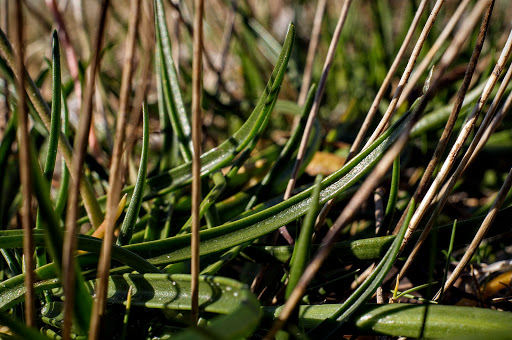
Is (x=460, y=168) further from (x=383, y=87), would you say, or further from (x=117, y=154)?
(x=117, y=154)

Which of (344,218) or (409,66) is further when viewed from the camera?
(409,66)

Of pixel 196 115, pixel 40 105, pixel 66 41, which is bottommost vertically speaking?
pixel 196 115

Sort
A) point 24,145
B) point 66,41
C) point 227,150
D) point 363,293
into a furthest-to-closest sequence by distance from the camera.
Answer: point 66,41, point 227,150, point 363,293, point 24,145

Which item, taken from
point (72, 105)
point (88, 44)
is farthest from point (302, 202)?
point (72, 105)

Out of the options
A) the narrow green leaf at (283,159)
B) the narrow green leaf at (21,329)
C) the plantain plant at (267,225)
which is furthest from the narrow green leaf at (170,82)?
the narrow green leaf at (21,329)

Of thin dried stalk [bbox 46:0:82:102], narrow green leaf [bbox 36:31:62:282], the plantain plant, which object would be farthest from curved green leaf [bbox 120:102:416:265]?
thin dried stalk [bbox 46:0:82:102]

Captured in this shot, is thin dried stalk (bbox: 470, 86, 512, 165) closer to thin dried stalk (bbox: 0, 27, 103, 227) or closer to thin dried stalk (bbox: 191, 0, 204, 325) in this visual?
thin dried stalk (bbox: 191, 0, 204, 325)

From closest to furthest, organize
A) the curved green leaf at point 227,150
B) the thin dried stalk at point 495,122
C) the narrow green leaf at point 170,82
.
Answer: the thin dried stalk at point 495,122
the curved green leaf at point 227,150
the narrow green leaf at point 170,82

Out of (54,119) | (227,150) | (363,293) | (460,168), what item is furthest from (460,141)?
(54,119)

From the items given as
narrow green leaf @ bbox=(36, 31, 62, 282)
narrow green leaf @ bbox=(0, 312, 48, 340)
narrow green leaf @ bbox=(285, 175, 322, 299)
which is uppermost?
narrow green leaf @ bbox=(36, 31, 62, 282)

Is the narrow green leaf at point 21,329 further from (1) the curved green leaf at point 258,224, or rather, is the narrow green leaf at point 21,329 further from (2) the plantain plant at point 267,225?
(1) the curved green leaf at point 258,224

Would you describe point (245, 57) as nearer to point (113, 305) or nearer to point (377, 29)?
point (377, 29)
